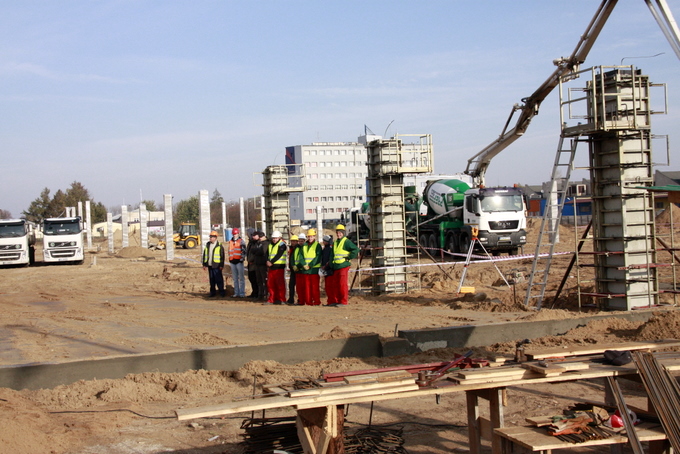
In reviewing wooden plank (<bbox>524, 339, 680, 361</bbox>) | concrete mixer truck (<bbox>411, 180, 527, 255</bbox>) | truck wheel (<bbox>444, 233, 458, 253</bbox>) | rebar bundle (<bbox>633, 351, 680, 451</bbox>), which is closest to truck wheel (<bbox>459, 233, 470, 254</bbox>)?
concrete mixer truck (<bbox>411, 180, 527, 255</bbox>)

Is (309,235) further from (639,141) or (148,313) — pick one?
(639,141)

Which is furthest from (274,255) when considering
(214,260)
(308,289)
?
(214,260)

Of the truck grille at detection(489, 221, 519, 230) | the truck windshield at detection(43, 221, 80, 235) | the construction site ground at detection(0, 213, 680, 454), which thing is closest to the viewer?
the construction site ground at detection(0, 213, 680, 454)

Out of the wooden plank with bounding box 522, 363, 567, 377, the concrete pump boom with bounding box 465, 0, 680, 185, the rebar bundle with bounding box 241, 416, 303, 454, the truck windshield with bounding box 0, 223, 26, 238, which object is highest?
the concrete pump boom with bounding box 465, 0, 680, 185

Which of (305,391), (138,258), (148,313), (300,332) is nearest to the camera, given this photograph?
(305,391)

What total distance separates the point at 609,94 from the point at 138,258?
28.6 m

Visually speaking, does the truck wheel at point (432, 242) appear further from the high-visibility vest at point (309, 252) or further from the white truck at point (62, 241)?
the white truck at point (62, 241)

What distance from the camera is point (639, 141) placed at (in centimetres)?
1367

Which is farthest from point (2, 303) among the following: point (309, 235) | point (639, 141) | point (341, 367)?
point (639, 141)

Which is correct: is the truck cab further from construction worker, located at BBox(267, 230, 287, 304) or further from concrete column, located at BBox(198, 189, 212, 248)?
construction worker, located at BBox(267, 230, 287, 304)

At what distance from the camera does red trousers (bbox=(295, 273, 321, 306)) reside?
1689 centimetres

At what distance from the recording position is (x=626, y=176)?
44.6 ft

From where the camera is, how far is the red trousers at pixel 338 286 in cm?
1623

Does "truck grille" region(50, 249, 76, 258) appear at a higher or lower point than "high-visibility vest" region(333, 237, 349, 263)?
lower
